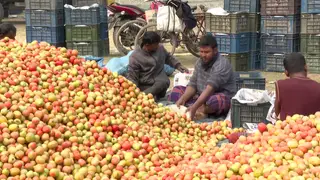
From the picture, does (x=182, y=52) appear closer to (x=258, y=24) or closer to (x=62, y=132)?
(x=258, y=24)

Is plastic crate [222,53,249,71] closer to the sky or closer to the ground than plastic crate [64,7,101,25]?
closer to the ground

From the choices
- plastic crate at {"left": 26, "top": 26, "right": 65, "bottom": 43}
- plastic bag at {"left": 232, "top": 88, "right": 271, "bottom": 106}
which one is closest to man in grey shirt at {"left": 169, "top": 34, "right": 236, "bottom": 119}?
plastic bag at {"left": 232, "top": 88, "right": 271, "bottom": 106}

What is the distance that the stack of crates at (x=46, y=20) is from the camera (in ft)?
40.9

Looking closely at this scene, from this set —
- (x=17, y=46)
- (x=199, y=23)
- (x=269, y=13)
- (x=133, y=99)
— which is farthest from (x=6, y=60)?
(x=199, y=23)

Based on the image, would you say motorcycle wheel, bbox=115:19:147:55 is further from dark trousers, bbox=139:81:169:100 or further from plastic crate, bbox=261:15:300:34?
dark trousers, bbox=139:81:169:100

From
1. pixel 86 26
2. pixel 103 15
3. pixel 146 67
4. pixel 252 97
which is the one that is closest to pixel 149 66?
pixel 146 67

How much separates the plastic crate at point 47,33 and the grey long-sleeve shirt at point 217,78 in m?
5.79

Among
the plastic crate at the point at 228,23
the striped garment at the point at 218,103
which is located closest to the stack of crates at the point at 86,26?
the plastic crate at the point at 228,23

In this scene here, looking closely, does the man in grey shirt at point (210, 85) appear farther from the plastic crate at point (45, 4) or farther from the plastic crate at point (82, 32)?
the plastic crate at point (45, 4)

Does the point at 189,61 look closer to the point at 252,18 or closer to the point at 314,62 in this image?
the point at 252,18

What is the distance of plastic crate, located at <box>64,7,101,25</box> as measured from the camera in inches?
490

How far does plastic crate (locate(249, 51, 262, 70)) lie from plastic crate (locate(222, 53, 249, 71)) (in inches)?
4.1

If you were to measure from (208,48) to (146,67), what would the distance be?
4.06 feet

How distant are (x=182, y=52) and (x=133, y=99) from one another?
8.06 metres
